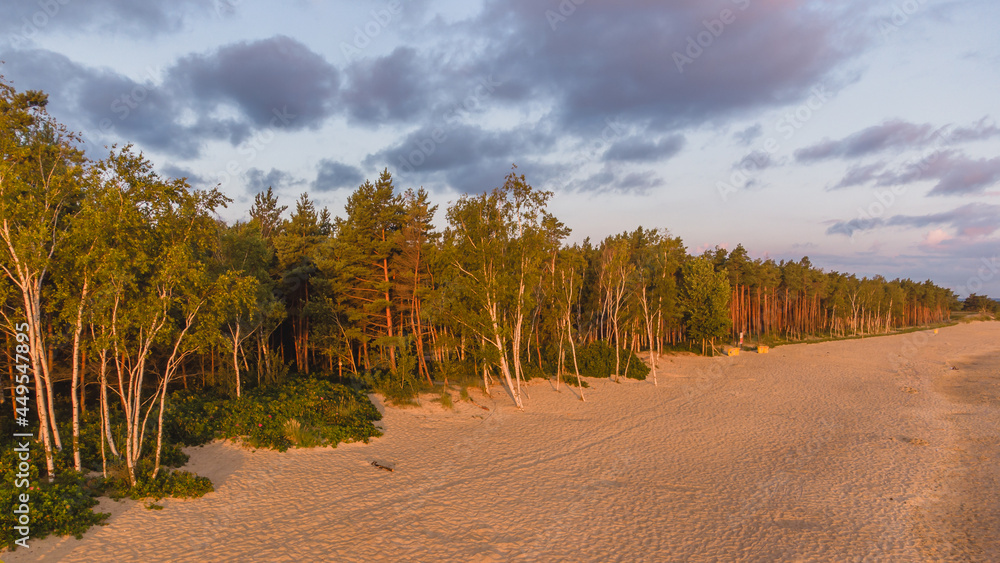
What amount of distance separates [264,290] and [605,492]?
691 inches

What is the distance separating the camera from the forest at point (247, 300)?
9.55m

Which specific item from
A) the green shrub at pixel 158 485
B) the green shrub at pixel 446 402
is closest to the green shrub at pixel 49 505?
the green shrub at pixel 158 485

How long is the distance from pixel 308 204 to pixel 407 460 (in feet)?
104

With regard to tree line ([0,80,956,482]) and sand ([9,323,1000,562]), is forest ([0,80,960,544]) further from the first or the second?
sand ([9,323,1000,562])

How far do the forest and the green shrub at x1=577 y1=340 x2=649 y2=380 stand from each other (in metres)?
0.15

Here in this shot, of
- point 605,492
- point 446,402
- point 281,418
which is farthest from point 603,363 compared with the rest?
point 281,418

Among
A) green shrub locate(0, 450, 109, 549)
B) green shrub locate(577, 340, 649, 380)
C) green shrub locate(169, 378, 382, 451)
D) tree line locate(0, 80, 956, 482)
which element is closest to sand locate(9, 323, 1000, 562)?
green shrub locate(0, 450, 109, 549)

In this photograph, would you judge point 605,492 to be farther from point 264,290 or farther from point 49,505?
point 264,290

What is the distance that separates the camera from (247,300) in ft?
35.2

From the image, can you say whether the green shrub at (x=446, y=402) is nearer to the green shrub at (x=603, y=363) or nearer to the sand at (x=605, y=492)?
the sand at (x=605, y=492)

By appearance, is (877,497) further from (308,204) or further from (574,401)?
(308,204)

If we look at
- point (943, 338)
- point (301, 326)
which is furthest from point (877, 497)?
point (943, 338)

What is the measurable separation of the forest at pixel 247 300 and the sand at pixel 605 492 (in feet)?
7.38

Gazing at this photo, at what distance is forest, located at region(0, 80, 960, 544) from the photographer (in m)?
9.55
